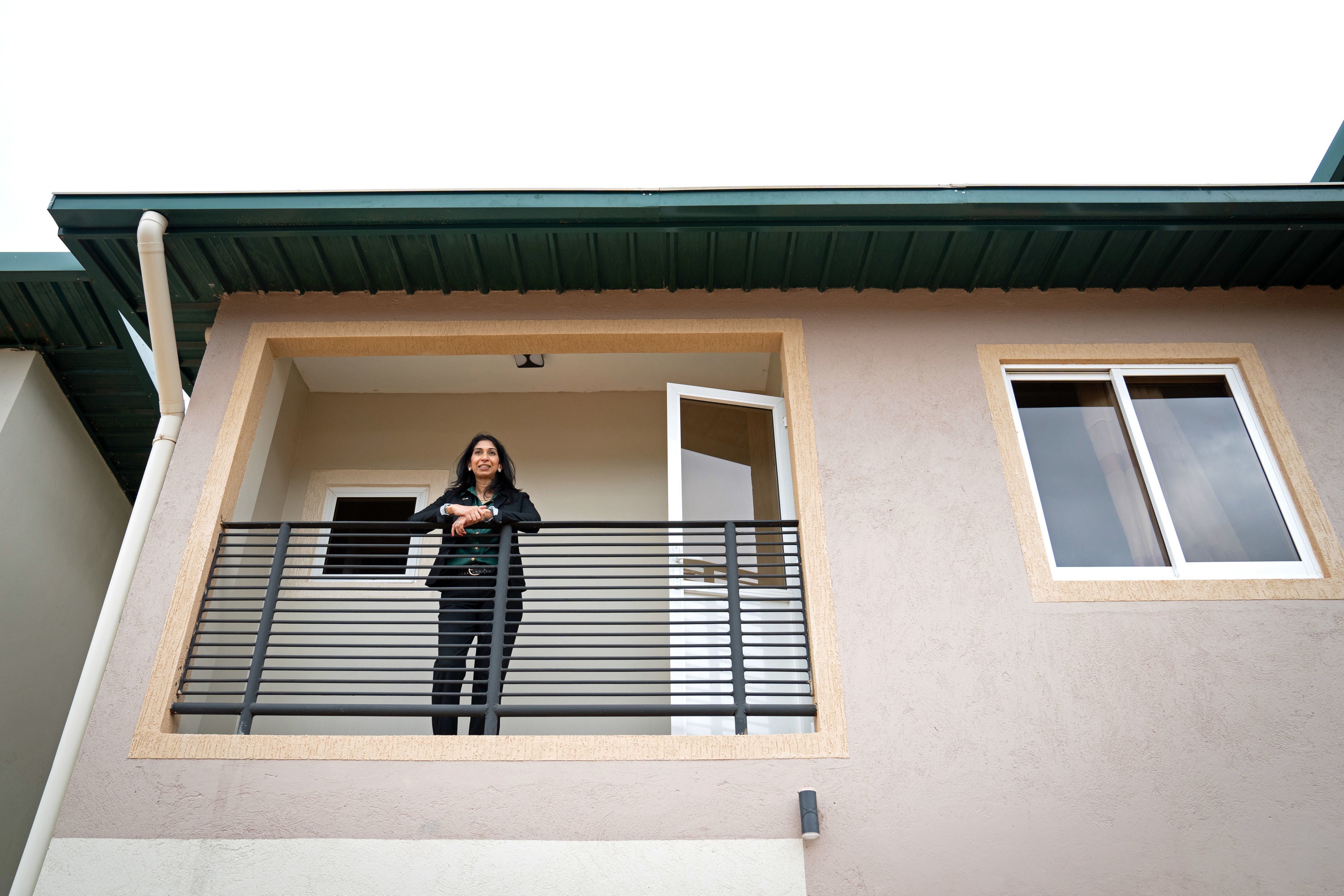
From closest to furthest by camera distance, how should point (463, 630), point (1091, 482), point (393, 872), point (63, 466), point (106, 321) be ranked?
point (393, 872)
point (463, 630)
point (1091, 482)
point (106, 321)
point (63, 466)

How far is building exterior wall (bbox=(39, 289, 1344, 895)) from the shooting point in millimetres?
4055

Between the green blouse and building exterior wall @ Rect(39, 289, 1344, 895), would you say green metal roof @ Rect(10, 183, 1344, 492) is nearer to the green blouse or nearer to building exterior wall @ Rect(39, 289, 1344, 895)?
building exterior wall @ Rect(39, 289, 1344, 895)

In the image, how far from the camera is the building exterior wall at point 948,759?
4.05 m

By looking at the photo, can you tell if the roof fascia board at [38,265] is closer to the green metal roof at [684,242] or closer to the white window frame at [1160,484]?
the green metal roof at [684,242]

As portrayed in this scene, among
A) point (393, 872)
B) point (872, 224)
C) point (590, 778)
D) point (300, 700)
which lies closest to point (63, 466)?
point (300, 700)

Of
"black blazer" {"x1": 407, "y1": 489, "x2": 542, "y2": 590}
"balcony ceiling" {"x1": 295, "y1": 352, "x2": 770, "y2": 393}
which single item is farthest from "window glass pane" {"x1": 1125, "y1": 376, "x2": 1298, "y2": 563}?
"black blazer" {"x1": 407, "y1": 489, "x2": 542, "y2": 590}

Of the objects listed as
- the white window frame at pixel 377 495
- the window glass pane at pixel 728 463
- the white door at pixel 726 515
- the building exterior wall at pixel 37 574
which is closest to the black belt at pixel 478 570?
the white door at pixel 726 515

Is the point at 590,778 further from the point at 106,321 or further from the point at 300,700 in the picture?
the point at 106,321

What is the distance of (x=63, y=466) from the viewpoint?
6.59m

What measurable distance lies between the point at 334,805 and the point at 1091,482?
4134 millimetres

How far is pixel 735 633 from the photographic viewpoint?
4.55 metres

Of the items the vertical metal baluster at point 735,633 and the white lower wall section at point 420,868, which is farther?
the vertical metal baluster at point 735,633

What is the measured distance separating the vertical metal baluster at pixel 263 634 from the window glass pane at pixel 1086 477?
3.96 meters

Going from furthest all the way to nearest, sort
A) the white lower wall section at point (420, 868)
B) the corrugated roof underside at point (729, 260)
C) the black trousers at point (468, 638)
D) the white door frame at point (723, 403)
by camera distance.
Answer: the white door frame at point (723, 403), the corrugated roof underside at point (729, 260), the black trousers at point (468, 638), the white lower wall section at point (420, 868)
